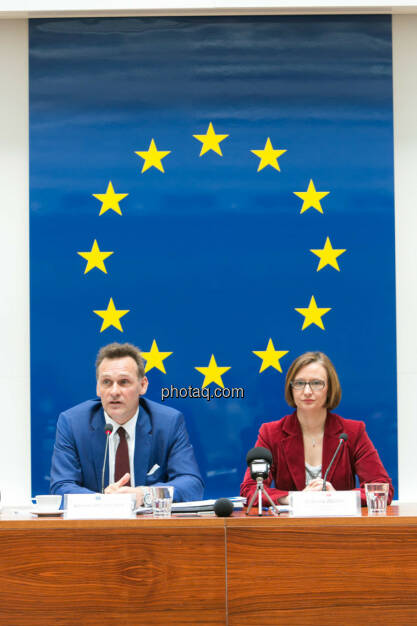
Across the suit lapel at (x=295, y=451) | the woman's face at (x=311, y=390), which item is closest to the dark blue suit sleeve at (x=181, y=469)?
the suit lapel at (x=295, y=451)

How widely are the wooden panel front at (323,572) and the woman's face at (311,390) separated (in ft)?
3.40

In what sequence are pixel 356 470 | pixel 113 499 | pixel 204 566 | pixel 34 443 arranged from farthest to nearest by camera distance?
pixel 34 443
pixel 356 470
pixel 113 499
pixel 204 566

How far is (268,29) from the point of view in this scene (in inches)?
156

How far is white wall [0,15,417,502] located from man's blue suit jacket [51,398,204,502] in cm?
68

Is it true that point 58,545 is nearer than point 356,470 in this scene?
Yes

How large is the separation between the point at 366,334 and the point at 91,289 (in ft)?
4.27

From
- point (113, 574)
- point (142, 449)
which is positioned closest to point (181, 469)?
point (142, 449)

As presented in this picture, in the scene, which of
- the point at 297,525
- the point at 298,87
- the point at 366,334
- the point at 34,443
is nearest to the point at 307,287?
the point at 366,334

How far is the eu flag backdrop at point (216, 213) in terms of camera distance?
3891mm

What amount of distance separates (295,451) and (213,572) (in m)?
1.10

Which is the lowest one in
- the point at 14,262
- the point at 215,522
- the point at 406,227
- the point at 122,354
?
the point at 215,522

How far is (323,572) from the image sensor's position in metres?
2.18

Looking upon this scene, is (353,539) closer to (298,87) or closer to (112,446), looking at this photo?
(112,446)

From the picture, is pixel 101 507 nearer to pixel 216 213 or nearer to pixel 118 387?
pixel 118 387
